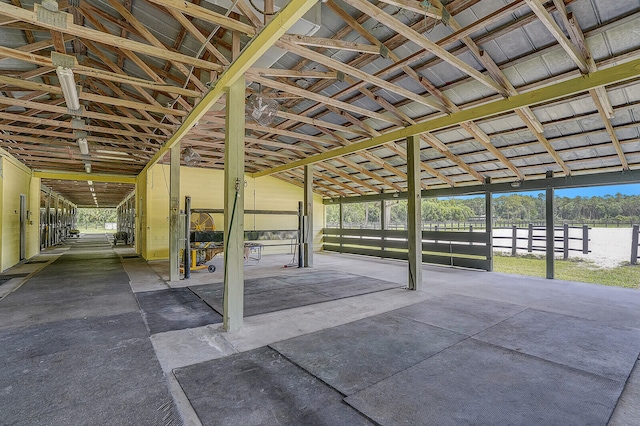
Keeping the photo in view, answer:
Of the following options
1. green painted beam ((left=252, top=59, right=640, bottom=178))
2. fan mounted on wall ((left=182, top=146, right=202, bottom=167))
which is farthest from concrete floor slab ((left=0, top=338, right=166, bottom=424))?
green painted beam ((left=252, top=59, right=640, bottom=178))

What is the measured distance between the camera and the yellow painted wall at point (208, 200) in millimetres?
10305

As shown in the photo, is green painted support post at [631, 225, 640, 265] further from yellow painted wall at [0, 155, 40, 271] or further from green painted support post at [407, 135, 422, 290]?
yellow painted wall at [0, 155, 40, 271]

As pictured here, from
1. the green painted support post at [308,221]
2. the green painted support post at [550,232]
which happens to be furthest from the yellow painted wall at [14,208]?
the green painted support post at [550,232]

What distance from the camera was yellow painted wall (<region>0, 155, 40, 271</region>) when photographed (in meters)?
7.75

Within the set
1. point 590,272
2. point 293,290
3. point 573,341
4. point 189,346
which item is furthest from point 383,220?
point 189,346

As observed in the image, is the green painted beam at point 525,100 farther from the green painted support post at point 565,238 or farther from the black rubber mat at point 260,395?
the green painted support post at point 565,238

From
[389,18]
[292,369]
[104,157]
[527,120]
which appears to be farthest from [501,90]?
[104,157]

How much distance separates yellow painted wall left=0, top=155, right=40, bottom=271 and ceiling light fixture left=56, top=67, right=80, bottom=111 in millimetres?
4953

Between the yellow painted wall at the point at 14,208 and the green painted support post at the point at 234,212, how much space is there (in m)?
7.53

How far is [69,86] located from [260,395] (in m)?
4.69

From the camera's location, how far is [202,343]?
3.28 meters

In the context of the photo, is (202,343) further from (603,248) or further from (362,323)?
(603,248)

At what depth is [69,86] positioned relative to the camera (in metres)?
4.19

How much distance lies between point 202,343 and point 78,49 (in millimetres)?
5284
